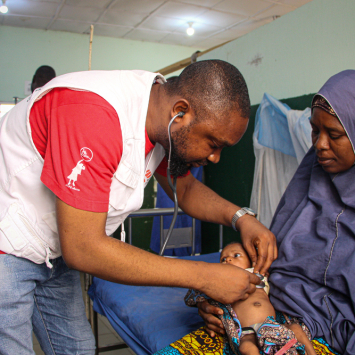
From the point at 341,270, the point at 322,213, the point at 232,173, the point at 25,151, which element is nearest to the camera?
the point at 25,151

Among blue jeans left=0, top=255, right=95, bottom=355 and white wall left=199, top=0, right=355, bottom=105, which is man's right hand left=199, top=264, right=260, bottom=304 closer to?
blue jeans left=0, top=255, right=95, bottom=355

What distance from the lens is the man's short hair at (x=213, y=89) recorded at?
125cm

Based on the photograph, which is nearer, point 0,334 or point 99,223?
point 99,223

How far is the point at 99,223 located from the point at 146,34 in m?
6.98

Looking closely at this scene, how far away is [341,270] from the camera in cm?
138

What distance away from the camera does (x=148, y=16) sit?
20.5ft

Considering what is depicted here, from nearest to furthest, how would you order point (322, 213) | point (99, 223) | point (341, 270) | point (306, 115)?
point (99, 223) → point (341, 270) → point (322, 213) → point (306, 115)

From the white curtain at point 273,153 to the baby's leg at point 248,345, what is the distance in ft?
5.60

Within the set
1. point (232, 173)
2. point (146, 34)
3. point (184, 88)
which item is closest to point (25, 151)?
point (184, 88)

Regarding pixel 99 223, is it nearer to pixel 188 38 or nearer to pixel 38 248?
pixel 38 248

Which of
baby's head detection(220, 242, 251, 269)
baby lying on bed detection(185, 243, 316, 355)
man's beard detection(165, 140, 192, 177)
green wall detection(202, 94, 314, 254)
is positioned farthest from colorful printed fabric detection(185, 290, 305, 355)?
green wall detection(202, 94, 314, 254)

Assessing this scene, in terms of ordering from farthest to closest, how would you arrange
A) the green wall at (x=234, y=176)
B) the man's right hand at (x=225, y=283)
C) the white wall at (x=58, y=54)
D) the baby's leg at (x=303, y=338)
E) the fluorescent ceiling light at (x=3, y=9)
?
the white wall at (x=58, y=54), the fluorescent ceiling light at (x=3, y=9), the green wall at (x=234, y=176), the baby's leg at (x=303, y=338), the man's right hand at (x=225, y=283)

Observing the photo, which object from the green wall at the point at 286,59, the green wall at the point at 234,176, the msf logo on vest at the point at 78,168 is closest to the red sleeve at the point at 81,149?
the msf logo on vest at the point at 78,168

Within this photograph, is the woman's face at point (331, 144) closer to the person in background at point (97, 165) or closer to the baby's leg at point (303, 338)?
the person in background at point (97, 165)
